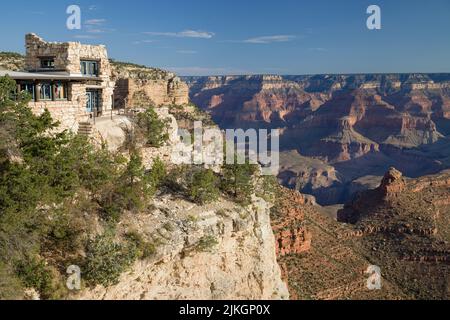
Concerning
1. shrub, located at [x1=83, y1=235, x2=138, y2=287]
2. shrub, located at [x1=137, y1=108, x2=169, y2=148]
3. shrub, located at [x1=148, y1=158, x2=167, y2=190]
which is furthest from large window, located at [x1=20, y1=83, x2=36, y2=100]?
shrub, located at [x1=83, y1=235, x2=138, y2=287]

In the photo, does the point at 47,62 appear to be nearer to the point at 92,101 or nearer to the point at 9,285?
the point at 92,101

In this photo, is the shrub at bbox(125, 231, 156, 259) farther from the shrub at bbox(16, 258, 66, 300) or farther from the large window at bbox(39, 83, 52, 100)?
the large window at bbox(39, 83, 52, 100)

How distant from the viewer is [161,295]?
18.0 m

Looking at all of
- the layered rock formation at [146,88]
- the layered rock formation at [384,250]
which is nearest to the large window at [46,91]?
the layered rock formation at [146,88]

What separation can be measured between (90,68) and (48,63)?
222cm

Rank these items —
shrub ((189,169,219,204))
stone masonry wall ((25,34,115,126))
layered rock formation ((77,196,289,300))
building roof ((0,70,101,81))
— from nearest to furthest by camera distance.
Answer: layered rock formation ((77,196,289,300)) → building roof ((0,70,101,81)) → stone masonry wall ((25,34,115,126)) → shrub ((189,169,219,204))

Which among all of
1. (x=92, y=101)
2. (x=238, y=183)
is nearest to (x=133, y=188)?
(x=238, y=183)

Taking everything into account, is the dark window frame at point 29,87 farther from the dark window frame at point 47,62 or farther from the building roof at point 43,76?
the dark window frame at point 47,62

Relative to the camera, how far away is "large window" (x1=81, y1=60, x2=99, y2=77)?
966 inches

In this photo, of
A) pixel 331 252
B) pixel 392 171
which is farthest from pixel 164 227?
pixel 392 171

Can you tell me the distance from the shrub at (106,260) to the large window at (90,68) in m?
10.8

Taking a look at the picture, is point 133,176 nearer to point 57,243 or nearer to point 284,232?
point 57,243

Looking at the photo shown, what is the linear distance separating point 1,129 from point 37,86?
4.25 m

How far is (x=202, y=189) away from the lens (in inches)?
880
